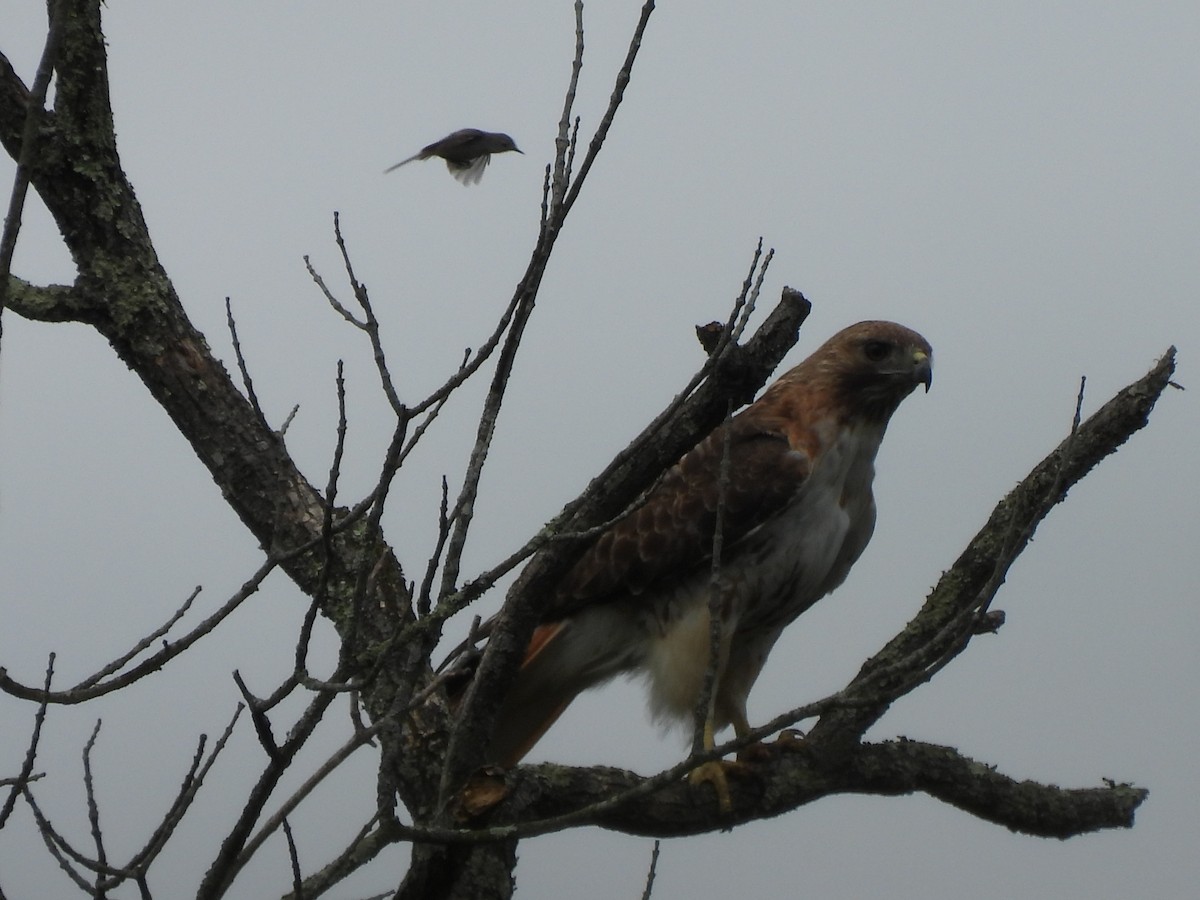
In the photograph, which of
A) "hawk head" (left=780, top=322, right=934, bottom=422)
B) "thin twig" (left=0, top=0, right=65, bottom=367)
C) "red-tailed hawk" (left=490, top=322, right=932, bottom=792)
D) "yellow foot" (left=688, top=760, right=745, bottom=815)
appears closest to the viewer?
"thin twig" (left=0, top=0, right=65, bottom=367)

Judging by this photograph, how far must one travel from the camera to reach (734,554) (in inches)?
181

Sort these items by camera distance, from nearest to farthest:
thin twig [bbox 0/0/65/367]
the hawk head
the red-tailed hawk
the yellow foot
Result: thin twig [bbox 0/0/65/367]
the yellow foot
the red-tailed hawk
the hawk head

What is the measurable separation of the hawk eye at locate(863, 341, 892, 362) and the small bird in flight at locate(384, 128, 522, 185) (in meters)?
1.41

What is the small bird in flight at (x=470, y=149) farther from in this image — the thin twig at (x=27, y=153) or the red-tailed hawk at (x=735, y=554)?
the thin twig at (x=27, y=153)

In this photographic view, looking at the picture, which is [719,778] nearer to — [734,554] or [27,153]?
[734,554]

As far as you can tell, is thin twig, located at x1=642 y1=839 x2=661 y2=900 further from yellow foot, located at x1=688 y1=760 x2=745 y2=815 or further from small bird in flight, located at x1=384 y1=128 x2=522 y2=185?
small bird in flight, located at x1=384 y1=128 x2=522 y2=185

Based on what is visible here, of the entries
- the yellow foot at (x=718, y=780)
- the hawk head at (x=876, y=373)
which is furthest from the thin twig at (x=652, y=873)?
the hawk head at (x=876, y=373)

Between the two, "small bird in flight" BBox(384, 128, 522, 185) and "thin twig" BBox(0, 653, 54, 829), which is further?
"small bird in flight" BBox(384, 128, 522, 185)

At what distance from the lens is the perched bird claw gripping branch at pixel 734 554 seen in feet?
15.1

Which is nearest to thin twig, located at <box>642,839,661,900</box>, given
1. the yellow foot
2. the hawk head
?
the yellow foot

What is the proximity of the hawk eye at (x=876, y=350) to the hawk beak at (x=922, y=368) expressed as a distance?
0.31ft

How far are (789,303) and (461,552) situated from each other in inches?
36.5

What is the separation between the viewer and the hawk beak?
4926mm

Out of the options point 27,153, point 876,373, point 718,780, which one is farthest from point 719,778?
point 27,153
